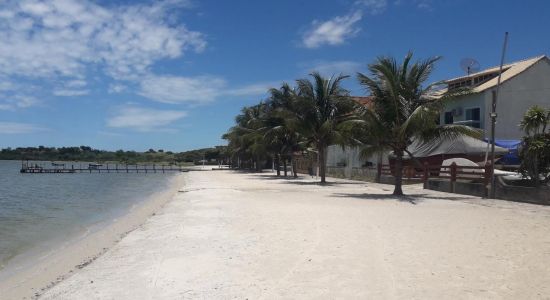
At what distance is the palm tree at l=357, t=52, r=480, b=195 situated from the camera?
20391mm

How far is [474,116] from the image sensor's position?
32.8 metres

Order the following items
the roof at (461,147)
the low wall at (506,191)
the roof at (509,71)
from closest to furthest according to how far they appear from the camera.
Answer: the low wall at (506,191), the roof at (461,147), the roof at (509,71)

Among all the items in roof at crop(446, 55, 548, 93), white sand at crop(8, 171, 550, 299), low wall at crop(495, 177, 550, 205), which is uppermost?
roof at crop(446, 55, 548, 93)

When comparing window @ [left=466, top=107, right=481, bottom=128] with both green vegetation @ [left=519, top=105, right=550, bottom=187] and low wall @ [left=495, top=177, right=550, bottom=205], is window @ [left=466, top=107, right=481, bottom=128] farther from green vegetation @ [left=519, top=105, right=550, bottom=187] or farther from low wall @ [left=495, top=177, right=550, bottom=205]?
green vegetation @ [left=519, top=105, right=550, bottom=187]

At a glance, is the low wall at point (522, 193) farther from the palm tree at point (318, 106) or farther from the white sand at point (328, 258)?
the palm tree at point (318, 106)

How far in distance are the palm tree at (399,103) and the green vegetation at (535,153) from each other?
2.29 metres

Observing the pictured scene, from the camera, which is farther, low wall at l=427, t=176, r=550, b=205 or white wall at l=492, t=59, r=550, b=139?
white wall at l=492, t=59, r=550, b=139

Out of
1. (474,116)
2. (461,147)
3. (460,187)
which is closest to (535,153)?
(460,187)

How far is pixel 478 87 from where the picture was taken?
32562mm

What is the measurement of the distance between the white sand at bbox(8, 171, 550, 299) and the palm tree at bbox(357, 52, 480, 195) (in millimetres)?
6659

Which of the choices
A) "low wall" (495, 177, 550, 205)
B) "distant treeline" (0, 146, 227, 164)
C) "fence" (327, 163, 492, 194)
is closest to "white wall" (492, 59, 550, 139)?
"fence" (327, 163, 492, 194)

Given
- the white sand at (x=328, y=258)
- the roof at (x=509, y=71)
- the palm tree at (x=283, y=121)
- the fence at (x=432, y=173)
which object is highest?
the roof at (x=509, y=71)

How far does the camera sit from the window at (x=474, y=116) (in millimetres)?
32312

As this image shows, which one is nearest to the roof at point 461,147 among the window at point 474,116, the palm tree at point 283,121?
the window at point 474,116
